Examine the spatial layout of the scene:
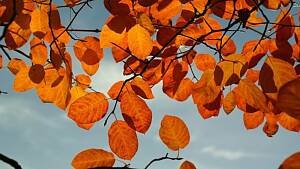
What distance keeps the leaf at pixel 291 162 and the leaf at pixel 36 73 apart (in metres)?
2.46

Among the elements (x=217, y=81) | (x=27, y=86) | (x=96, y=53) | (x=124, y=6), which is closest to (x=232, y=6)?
(x=217, y=81)

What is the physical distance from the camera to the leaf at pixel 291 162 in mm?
1106

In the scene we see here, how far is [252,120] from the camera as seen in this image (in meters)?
3.54

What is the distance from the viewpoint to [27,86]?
3.34 m

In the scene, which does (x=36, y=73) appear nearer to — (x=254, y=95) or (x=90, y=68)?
(x=90, y=68)

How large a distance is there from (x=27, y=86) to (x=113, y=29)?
98 centimetres

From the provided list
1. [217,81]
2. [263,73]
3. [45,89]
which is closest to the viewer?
[263,73]

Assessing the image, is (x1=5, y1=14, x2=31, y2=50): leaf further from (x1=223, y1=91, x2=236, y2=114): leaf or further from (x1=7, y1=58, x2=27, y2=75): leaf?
(x1=223, y1=91, x2=236, y2=114): leaf

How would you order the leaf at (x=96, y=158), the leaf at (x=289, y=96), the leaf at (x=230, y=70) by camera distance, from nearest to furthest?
the leaf at (x=289, y=96) → the leaf at (x=96, y=158) → the leaf at (x=230, y=70)

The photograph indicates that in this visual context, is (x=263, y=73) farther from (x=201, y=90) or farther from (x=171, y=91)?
(x=171, y=91)

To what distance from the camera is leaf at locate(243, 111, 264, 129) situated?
352 cm

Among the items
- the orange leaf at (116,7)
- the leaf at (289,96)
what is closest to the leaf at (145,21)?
the orange leaf at (116,7)

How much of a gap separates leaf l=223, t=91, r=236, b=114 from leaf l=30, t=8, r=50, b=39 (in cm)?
162

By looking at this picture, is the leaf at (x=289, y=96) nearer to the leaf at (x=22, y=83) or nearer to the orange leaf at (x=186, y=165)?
the orange leaf at (x=186, y=165)
